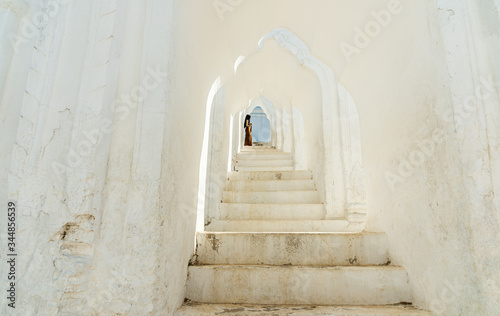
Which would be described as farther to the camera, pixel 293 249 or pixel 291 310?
pixel 293 249

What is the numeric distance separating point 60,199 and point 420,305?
80.7 inches

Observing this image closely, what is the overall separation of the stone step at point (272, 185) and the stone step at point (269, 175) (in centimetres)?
25

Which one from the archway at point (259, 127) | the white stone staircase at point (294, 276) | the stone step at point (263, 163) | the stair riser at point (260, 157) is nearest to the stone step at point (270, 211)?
the white stone staircase at point (294, 276)

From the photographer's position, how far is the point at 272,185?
13.2ft

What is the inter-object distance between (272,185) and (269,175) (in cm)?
34

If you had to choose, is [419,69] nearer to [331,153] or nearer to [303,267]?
[303,267]

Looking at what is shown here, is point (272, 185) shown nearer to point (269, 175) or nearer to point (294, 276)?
point (269, 175)

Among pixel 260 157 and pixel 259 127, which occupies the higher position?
pixel 259 127

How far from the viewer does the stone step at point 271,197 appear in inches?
149

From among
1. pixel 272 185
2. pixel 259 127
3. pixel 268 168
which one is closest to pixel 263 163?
pixel 268 168

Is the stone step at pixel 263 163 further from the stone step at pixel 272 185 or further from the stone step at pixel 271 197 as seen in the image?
the stone step at pixel 271 197

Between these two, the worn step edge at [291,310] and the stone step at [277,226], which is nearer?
the worn step edge at [291,310]

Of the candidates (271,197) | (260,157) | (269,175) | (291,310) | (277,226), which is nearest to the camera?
(291,310)

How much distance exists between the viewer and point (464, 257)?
4.26 feet
